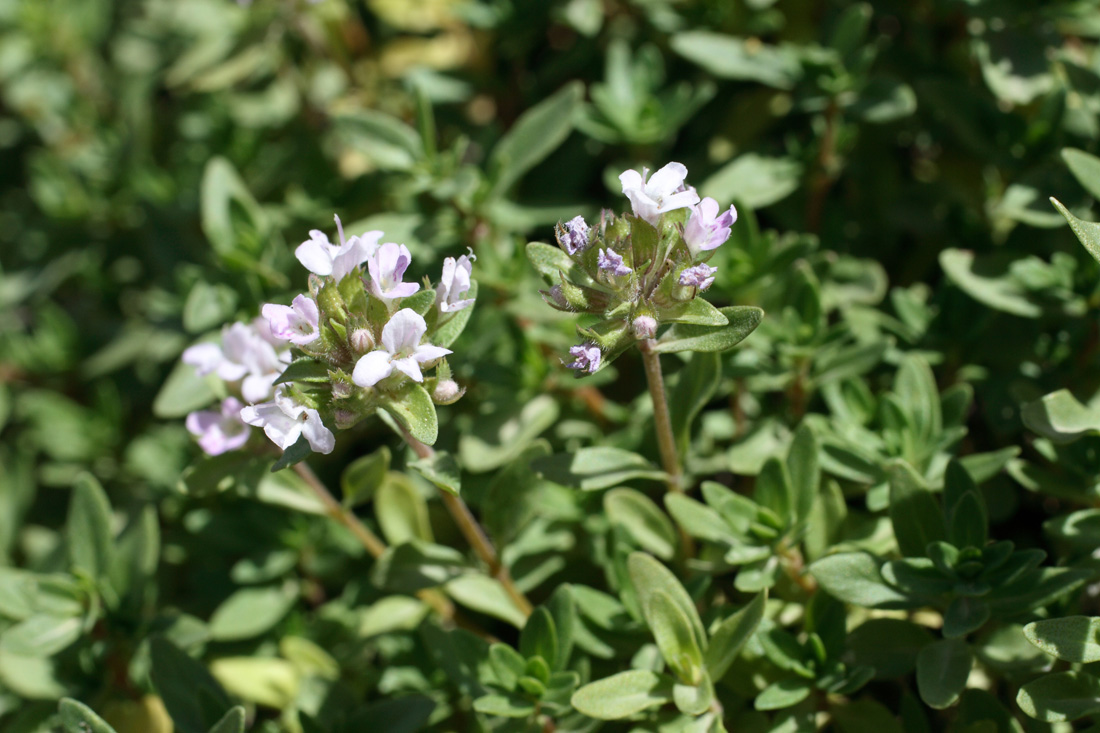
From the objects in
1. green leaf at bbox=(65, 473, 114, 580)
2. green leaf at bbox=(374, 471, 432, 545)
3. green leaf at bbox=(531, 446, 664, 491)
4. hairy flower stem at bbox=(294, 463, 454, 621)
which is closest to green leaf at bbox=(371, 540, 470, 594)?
hairy flower stem at bbox=(294, 463, 454, 621)

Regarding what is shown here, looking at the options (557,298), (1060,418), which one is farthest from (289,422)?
(1060,418)

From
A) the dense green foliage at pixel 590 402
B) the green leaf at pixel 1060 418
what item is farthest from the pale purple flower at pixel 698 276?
the green leaf at pixel 1060 418

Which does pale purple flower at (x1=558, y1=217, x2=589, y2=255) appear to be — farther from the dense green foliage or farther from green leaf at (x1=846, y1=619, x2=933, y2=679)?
green leaf at (x1=846, y1=619, x2=933, y2=679)

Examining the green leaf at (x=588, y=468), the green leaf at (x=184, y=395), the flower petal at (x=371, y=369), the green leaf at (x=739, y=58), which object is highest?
the flower petal at (x=371, y=369)

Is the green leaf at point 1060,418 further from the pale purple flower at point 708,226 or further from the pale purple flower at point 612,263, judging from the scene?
the pale purple flower at point 612,263

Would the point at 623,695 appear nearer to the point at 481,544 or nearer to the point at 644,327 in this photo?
the point at 481,544

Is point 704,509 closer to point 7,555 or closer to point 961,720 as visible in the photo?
A: point 961,720
